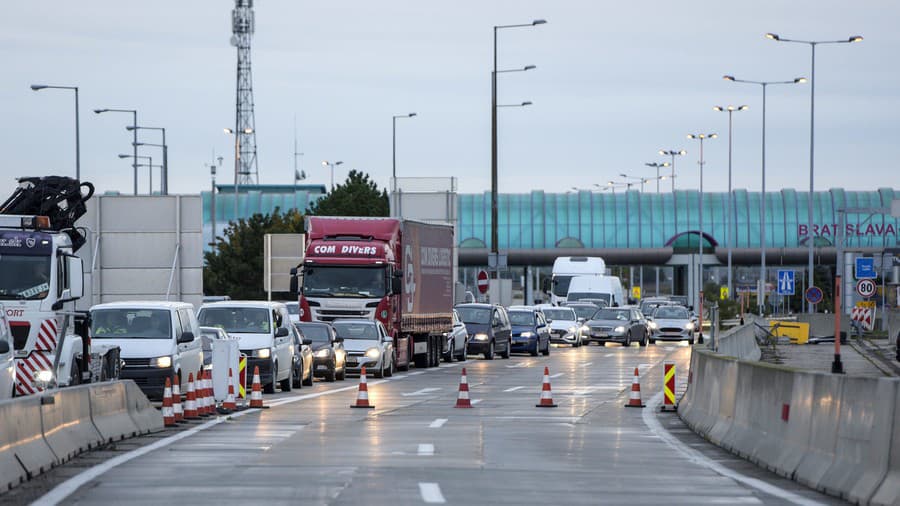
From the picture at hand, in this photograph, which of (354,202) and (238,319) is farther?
(354,202)

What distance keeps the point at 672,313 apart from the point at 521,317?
15819 millimetres

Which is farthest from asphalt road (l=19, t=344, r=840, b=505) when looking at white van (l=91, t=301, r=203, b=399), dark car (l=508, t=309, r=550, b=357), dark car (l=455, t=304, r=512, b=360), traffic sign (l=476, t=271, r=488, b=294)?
traffic sign (l=476, t=271, r=488, b=294)

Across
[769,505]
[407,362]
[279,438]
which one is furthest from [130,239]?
[769,505]

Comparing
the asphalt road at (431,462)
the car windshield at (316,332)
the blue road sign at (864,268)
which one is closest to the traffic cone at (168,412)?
the asphalt road at (431,462)

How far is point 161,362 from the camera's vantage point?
28.1 metres

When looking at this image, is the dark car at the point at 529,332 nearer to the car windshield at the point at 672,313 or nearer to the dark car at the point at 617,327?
the dark car at the point at 617,327

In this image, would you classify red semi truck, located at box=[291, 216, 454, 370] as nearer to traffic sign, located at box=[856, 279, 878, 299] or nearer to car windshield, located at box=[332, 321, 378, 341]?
car windshield, located at box=[332, 321, 378, 341]

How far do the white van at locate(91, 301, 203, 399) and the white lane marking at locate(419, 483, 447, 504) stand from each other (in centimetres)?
1409

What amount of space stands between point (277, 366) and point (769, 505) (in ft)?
64.2

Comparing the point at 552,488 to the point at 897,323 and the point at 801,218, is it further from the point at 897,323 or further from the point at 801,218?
the point at 801,218

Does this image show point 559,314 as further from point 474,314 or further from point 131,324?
point 131,324

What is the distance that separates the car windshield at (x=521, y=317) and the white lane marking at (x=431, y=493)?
141ft

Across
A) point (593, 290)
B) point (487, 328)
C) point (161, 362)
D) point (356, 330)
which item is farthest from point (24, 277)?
point (593, 290)

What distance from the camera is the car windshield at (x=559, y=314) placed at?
220ft
